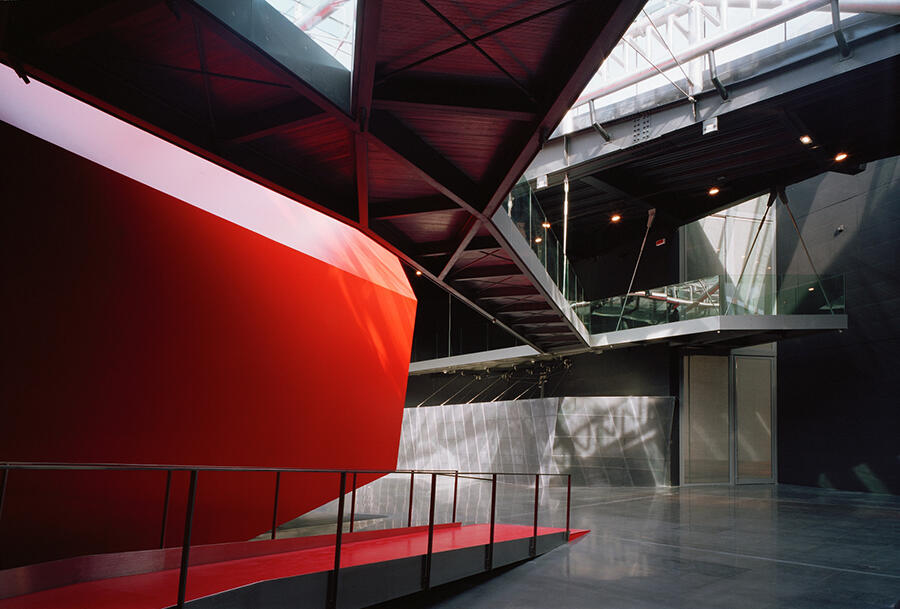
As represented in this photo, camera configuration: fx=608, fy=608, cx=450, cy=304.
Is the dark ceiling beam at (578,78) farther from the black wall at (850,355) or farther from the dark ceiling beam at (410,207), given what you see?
the black wall at (850,355)

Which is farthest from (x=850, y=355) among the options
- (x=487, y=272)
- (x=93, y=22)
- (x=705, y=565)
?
(x=93, y=22)

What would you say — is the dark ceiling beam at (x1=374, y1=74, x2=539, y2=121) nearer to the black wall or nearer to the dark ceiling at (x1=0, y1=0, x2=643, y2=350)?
the dark ceiling at (x1=0, y1=0, x2=643, y2=350)

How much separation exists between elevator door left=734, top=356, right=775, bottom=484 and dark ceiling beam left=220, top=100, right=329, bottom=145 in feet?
63.6

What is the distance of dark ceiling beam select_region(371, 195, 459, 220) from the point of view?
8.31 m

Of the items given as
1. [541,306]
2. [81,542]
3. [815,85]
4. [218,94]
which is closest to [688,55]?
[815,85]

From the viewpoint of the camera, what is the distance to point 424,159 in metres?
6.87

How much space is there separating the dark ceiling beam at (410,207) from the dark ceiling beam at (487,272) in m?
3.07

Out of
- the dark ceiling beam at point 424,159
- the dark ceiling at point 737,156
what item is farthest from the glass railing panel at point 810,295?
the dark ceiling beam at point 424,159

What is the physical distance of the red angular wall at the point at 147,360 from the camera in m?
4.92

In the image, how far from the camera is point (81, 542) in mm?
5359

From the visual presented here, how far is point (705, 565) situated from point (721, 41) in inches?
485

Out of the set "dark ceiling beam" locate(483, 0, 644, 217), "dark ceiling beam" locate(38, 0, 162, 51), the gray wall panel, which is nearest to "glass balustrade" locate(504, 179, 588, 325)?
"dark ceiling beam" locate(483, 0, 644, 217)

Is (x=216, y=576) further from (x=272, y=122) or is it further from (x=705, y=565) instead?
(x=705, y=565)

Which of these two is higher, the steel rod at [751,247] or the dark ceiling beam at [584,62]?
the steel rod at [751,247]
